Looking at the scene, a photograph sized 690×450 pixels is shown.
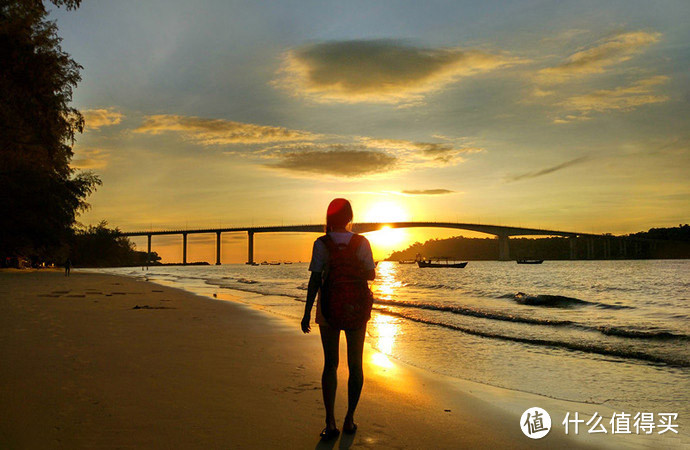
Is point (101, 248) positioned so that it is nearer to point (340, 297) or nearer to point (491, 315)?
point (491, 315)

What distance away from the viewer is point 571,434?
203 inches

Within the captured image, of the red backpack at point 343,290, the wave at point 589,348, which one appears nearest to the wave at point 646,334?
the wave at point 589,348

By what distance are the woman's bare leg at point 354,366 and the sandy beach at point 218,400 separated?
254 millimetres

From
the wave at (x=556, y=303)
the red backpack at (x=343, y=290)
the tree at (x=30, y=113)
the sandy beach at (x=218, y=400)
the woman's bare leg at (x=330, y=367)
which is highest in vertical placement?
the tree at (x=30, y=113)

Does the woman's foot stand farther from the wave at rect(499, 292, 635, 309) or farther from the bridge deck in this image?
the bridge deck

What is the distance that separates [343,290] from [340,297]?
7 cm

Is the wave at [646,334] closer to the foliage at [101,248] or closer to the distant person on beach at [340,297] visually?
the distant person on beach at [340,297]

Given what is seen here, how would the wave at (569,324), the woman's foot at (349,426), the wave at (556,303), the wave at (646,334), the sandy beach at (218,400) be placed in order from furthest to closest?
the wave at (556,303) < the wave at (569,324) < the wave at (646,334) < the woman's foot at (349,426) < the sandy beach at (218,400)

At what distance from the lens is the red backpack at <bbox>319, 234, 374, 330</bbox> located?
450 centimetres

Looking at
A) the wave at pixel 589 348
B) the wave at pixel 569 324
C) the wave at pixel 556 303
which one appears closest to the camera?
the wave at pixel 589 348

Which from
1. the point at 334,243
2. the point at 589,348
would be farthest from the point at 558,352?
the point at 334,243

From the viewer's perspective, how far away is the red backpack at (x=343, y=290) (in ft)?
14.8

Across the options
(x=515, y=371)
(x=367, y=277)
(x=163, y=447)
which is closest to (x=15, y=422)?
(x=163, y=447)

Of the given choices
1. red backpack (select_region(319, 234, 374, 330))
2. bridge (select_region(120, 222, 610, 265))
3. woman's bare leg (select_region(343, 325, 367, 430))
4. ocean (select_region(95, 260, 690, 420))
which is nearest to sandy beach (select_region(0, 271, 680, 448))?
woman's bare leg (select_region(343, 325, 367, 430))
